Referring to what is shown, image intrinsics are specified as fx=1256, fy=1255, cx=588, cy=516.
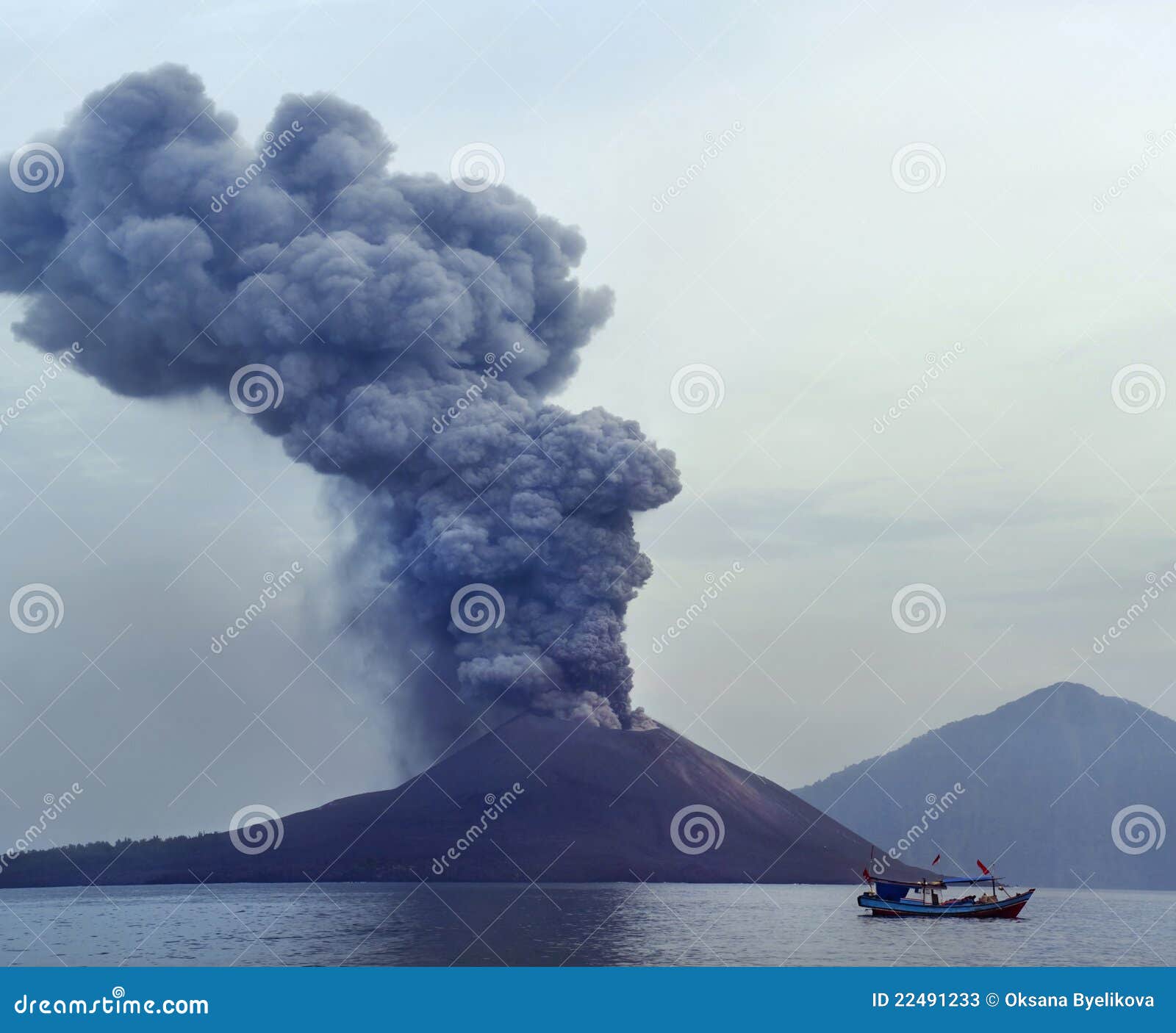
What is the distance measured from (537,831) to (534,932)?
2625 inches

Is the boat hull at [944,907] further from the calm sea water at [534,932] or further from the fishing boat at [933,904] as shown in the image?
the calm sea water at [534,932]

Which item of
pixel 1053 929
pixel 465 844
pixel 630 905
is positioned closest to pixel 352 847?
pixel 465 844

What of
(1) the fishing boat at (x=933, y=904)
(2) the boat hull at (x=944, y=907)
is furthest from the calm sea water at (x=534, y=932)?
(1) the fishing boat at (x=933, y=904)

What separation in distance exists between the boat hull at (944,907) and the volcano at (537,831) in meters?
43.0

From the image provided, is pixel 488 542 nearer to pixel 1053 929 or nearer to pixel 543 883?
pixel 543 883

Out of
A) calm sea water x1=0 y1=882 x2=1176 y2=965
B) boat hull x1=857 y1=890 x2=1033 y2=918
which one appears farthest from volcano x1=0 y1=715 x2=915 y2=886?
boat hull x1=857 y1=890 x2=1033 y2=918

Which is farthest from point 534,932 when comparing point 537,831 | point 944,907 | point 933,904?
point 537,831

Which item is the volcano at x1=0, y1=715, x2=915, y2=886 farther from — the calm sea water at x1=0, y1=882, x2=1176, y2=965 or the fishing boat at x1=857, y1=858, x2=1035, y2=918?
the fishing boat at x1=857, y1=858, x2=1035, y2=918

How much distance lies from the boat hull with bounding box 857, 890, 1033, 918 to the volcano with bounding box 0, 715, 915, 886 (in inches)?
1693

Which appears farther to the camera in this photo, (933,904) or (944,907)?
(944,907)

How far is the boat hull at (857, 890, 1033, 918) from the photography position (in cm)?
8075

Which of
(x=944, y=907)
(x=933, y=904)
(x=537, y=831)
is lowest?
(x=537, y=831)

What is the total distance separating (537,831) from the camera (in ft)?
419

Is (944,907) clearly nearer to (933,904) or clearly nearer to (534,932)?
(933,904)
